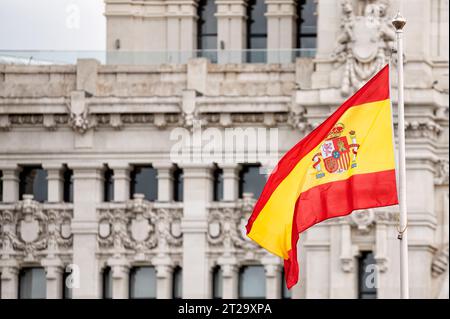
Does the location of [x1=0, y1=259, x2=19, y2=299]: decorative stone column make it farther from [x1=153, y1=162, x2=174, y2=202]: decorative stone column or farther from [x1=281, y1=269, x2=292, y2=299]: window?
[x1=281, y1=269, x2=292, y2=299]: window

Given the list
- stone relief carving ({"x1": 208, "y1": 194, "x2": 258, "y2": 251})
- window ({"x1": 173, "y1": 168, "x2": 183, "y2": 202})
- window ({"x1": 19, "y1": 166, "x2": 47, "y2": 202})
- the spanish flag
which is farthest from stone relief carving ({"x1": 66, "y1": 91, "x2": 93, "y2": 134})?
the spanish flag

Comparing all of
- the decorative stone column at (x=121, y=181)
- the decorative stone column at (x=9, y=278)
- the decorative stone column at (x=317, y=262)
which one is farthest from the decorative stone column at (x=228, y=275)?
the decorative stone column at (x=9, y=278)

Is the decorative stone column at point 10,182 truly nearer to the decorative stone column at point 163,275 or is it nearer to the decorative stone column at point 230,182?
the decorative stone column at point 163,275

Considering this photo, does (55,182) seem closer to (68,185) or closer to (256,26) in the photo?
(68,185)

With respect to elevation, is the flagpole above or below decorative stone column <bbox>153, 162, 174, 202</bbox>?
below

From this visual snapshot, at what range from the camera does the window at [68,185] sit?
233 ft

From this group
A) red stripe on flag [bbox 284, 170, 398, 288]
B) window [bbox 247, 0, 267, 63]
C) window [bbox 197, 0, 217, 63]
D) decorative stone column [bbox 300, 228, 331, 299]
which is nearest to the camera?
red stripe on flag [bbox 284, 170, 398, 288]

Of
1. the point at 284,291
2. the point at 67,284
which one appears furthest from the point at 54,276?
the point at 284,291

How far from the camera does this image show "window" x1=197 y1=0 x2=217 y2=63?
2886 inches

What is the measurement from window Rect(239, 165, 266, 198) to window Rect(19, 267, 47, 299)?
670 cm

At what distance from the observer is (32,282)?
71.1 m
